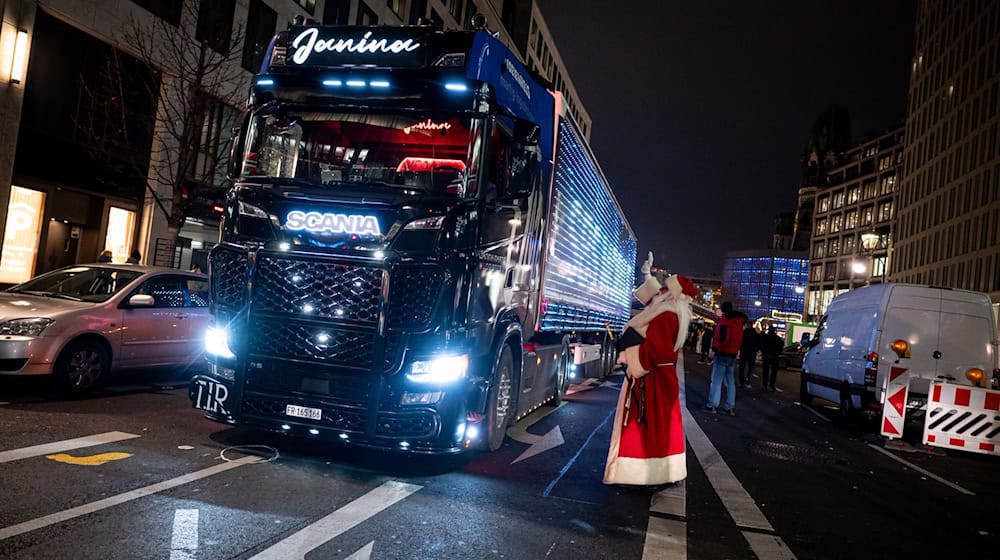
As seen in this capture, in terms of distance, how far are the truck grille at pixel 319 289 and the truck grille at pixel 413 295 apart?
0.42 feet

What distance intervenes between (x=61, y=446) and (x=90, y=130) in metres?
12.8

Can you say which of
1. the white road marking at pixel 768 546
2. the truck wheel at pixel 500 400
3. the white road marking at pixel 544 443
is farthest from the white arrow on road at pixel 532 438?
the white road marking at pixel 768 546

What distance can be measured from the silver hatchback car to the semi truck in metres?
3.10

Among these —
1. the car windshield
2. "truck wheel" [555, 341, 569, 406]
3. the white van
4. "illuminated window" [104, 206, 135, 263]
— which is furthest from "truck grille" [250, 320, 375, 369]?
"illuminated window" [104, 206, 135, 263]

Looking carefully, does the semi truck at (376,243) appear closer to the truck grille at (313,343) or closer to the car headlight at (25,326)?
the truck grille at (313,343)

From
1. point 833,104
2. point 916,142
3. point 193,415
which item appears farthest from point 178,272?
point 833,104

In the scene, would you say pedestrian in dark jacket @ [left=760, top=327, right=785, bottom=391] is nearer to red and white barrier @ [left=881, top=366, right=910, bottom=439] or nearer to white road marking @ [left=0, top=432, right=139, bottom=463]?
red and white barrier @ [left=881, top=366, right=910, bottom=439]

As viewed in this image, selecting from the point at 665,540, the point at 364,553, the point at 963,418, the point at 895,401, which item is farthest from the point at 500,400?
the point at 963,418

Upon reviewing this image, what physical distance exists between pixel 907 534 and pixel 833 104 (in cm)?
16201

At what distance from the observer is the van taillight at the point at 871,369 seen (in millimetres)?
12501

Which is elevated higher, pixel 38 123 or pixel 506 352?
pixel 38 123

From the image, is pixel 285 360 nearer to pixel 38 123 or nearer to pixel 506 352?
pixel 506 352

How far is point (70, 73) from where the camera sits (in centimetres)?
1747

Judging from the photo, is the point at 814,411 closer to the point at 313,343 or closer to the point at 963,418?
the point at 963,418
